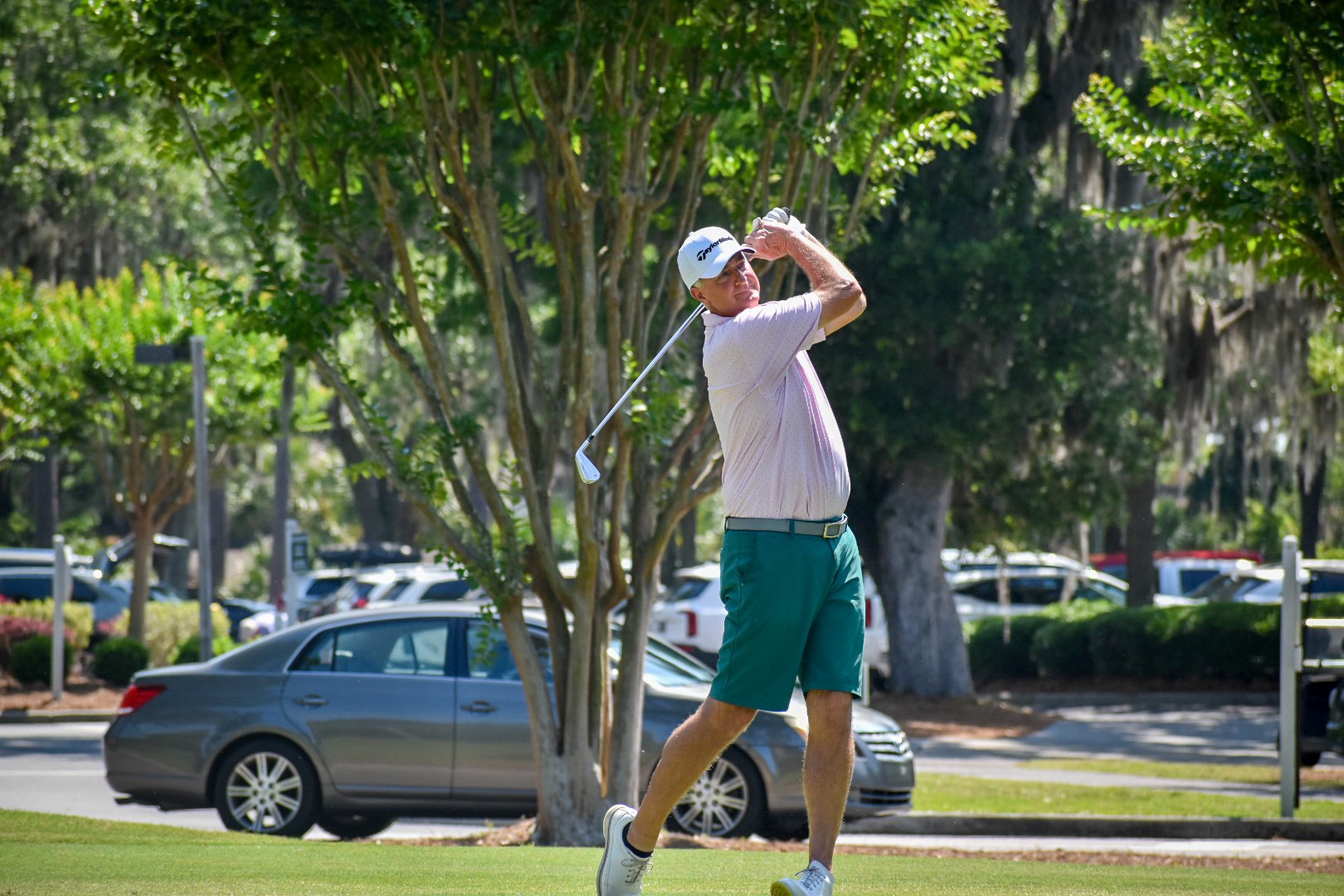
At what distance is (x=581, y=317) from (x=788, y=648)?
13.6ft

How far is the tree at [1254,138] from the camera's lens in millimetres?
7957

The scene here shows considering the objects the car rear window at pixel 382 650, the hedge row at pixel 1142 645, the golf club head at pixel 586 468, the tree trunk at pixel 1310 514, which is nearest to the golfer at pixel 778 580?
the golf club head at pixel 586 468

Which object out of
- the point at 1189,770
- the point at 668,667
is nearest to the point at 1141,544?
the point at 1189,770

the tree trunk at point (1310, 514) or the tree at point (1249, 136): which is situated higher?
the tree at point (1249, 136)

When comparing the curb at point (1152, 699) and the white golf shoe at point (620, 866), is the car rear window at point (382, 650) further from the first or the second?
the curb at point (1152, 699)

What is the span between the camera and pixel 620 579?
8.80 metres

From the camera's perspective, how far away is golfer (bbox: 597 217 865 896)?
456 cm

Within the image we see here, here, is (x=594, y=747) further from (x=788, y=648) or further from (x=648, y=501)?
(x=788, y=648)

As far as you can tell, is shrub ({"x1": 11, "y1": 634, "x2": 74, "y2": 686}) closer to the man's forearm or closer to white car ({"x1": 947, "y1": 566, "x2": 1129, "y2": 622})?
white car ({"x1": 947, "y1": 566, "x2": 1129, "y2": 622})

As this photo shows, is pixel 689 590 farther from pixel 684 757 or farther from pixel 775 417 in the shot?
pixel 775 417

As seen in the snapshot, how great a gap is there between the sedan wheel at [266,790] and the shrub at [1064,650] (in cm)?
1690

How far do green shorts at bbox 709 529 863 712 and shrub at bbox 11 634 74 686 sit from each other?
19.4 metres

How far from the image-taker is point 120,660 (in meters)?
21.7

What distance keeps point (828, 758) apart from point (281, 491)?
22.4 meters
